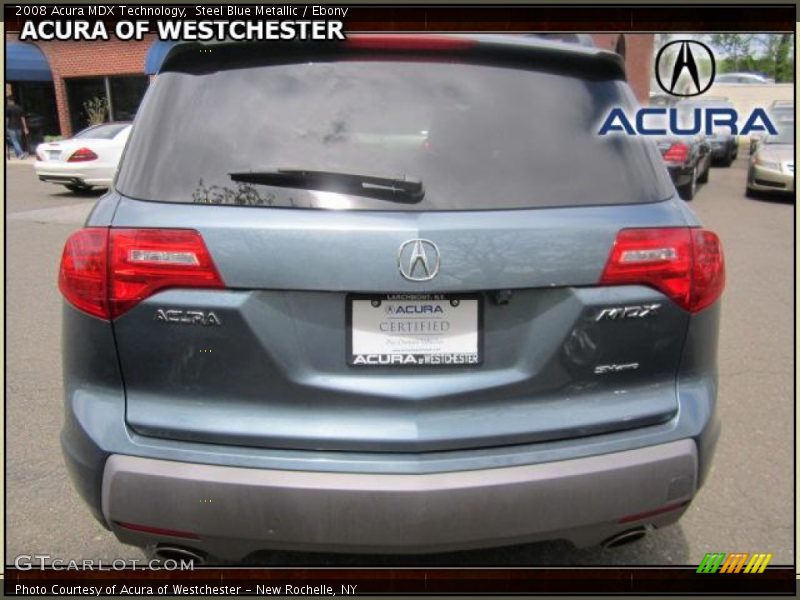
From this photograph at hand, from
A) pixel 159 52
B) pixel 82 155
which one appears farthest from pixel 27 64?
pixel 159 52

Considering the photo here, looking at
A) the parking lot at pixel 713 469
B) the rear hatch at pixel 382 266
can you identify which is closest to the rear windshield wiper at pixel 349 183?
the rear hatch at pixel 382 266

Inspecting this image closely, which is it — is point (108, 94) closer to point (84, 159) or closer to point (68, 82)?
point (68, 82)

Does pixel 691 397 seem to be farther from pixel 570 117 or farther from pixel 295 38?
pixel 295 38

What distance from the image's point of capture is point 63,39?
3.51 meters

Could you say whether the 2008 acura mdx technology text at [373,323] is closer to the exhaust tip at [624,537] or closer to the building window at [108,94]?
the exhaust tip at [624,537]

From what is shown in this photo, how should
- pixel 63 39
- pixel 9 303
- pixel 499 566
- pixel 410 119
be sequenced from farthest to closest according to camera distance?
pixel 9 303, pixel 63 39, pixel 499 566, pixel 410 119

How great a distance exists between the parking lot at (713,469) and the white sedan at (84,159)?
647 centimetres

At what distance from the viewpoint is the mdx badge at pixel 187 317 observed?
6.19ft

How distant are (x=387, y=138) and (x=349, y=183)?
0.20 metres

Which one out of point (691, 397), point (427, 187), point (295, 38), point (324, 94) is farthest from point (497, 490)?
point (295, 38)

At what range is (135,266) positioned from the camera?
190 cm

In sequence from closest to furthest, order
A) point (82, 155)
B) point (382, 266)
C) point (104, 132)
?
1. point (382, 266)
2. point (82, 155)
3. point (104, 132)

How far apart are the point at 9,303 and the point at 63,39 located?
3379 millimetres

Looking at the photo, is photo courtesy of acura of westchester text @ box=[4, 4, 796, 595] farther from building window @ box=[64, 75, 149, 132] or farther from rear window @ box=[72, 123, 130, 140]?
building window @ box=[64, 75, 149, 132]
